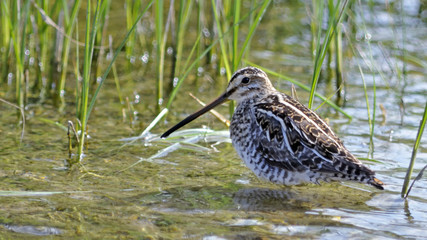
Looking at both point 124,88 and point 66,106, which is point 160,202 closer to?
point 66,106

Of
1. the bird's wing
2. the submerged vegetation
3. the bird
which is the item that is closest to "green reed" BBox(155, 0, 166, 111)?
the submerged vegetation

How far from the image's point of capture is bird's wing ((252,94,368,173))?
5.23m

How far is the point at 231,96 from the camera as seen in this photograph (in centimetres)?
620

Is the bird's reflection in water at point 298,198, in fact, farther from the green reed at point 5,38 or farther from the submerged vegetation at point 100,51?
the green reed at point 5,38

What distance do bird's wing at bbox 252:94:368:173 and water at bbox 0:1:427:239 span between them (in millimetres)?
367

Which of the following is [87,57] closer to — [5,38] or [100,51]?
[5,38]

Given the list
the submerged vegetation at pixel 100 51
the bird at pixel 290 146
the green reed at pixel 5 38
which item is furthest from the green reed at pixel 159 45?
the green reed at pixel 5 38

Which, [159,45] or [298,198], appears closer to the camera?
[298,198]

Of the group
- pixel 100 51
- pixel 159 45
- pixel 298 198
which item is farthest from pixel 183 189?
pixel 100 51

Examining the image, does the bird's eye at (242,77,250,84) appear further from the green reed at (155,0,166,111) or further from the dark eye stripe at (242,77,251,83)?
the green reed at (155,0,166,111)

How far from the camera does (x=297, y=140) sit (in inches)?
213

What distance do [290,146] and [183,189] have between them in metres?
1.00

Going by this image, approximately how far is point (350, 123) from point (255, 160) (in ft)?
7.10

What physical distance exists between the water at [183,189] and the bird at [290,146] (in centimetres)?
26
